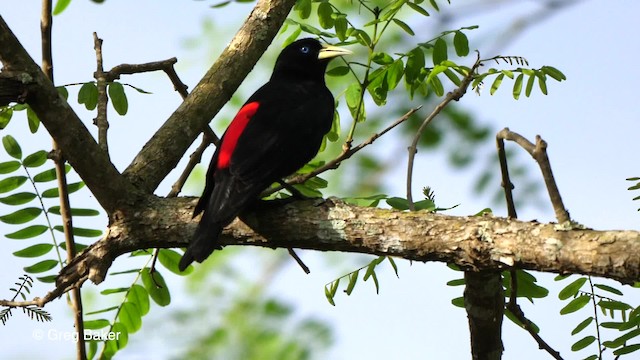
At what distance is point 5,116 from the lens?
430 centimetres

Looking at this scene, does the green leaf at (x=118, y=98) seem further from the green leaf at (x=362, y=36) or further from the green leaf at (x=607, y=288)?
the green leaf at (x=607, y=288)

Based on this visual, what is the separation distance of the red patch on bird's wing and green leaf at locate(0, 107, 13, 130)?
1.06 meters

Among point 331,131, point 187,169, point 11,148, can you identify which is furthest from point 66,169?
point 331,131

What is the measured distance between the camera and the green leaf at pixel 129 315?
4.35 meters

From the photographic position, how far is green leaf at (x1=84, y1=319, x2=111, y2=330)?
440cm

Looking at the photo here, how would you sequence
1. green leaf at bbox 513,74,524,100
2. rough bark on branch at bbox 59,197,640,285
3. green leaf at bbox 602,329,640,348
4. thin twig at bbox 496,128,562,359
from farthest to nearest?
green leaf at bbox 513,74,524,100, green leaf at bbox 602,329,640,348, thin twig at bbox 496,128,562,359, rough bark on branch at bbox 59,197,640,285

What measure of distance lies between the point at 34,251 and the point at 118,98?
2.94 ft

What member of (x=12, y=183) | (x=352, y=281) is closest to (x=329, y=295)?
(x=352, y=281)

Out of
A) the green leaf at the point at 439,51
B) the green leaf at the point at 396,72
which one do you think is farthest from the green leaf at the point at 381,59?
the green leaf at the point at 439,51

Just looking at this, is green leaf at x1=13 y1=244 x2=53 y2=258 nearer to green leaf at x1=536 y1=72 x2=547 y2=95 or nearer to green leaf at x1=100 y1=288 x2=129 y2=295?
green leaf at x1=100 y1=288 x2=129 y2=295

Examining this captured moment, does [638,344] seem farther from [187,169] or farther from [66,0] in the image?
[66,0]

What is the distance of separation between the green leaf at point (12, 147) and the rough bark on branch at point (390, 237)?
1000mm

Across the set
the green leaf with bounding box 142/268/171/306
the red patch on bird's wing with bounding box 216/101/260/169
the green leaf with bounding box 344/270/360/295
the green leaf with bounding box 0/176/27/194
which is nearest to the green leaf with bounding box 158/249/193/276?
the green leaf with bounding box 142/268/171/306

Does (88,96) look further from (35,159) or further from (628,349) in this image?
(628,349)
